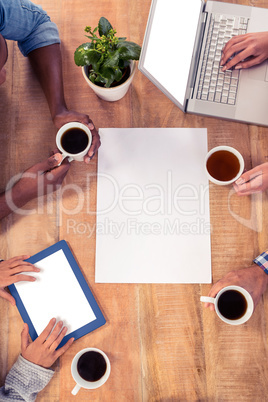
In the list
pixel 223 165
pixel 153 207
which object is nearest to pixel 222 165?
pixel 223 165

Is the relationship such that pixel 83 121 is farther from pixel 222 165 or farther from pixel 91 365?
pixel 91 365

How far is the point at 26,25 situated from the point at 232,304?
1.02m

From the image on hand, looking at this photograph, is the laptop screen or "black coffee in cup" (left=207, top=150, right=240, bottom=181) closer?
Result: the laptop screen

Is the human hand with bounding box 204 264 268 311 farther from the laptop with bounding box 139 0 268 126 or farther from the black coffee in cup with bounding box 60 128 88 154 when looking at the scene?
the black coffee in cup with bounding box 60 128 88 154

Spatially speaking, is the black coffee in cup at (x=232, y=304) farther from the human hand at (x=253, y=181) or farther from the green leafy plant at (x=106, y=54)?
the green leafy plant at (x=106, y=54)

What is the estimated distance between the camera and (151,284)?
97 centimetres

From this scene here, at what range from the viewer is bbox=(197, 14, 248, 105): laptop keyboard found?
0.99 meters

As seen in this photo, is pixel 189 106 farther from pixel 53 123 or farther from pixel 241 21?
pixel 53 123

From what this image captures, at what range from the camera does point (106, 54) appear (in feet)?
2.73

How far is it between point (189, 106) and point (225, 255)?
47 cm

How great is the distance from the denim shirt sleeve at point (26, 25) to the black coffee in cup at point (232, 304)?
3.07ft

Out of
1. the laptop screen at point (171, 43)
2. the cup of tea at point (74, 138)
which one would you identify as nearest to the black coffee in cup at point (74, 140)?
the cup of tea at point (74, 138)

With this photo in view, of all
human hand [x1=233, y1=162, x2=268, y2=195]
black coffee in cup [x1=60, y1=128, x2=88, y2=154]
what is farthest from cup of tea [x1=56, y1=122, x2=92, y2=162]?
human hand [x1=233, y1=162, x2=268, y2=195]

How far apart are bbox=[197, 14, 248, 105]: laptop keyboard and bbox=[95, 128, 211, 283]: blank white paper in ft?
0.38
